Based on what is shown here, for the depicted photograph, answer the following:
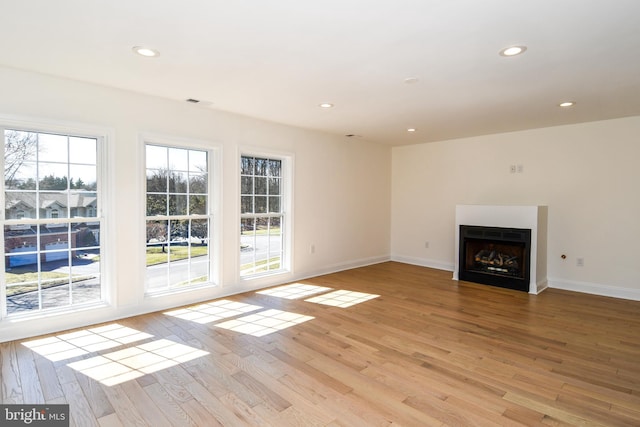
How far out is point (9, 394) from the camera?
7.38 feet

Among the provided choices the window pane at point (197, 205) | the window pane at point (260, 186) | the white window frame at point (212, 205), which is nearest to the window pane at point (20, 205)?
the white window frame at point (212, 205)

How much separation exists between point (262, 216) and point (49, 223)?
2.49 m

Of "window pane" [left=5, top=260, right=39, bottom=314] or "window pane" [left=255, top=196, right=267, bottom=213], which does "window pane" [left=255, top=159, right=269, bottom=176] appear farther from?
"window pane" [left=5, top=260, right=39, bottom=314]

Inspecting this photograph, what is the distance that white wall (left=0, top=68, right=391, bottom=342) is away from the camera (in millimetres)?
3254

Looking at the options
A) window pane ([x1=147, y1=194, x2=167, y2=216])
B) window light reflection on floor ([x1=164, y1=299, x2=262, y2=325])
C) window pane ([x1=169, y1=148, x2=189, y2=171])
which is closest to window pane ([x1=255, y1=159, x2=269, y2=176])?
window pane ([x1=169, y1=148, x2=189, y2=171])

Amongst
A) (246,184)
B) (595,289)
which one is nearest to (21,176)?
(246,184)

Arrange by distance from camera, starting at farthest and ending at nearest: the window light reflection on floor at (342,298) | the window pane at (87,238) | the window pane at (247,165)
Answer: the window pane at (247,165)
the window light reflection on floor at (342,298)
the window pane at (87,238)

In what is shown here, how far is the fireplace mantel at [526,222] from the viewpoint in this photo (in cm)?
488

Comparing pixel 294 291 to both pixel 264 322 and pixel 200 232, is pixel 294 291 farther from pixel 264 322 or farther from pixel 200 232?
pixel 200 232

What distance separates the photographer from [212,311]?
13.0 feet

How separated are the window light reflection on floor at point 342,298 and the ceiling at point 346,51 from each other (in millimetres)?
2420

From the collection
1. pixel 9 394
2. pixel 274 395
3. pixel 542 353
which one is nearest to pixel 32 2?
pixel 9 394

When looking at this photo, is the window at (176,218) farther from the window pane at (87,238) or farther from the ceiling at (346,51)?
the ceiling at (346,51)

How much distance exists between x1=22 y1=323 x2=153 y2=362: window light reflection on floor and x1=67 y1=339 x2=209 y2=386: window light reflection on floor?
20 centimetres
